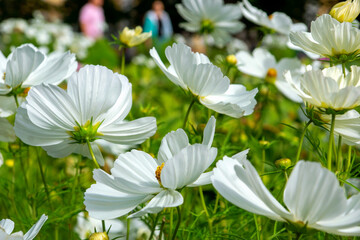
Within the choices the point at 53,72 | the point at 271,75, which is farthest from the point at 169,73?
the point at 271,75

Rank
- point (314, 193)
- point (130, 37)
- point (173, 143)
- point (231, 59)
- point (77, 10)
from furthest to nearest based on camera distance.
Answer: point (77, 10) → point (231, 59) → point (130, 37) → point (173, 143) → point (314, 193)

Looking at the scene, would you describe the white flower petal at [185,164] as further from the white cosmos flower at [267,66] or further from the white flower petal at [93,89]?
the white cosmos flower at [267,66]

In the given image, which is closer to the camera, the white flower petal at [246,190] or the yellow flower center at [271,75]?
the white flower petal at [246,190]

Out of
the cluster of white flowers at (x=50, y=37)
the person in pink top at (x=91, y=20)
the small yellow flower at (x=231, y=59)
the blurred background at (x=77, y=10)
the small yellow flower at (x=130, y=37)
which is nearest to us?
the small yellow flower at (x=130, y=37)

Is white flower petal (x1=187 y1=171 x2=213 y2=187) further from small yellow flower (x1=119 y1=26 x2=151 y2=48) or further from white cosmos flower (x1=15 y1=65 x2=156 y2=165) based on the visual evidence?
small yellow flower (x1=119 y1=26 x2=151 y2=48)

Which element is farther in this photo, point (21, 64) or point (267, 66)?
point (267, 66)

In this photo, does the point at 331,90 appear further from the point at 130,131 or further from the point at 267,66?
the point at 267,66

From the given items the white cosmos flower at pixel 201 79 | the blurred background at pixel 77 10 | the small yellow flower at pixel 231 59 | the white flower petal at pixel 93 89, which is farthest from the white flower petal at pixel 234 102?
the blurred background at pixel 77 10

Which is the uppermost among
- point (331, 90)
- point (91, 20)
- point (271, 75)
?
point (331, 90)
